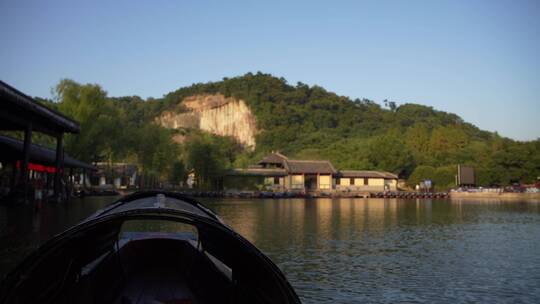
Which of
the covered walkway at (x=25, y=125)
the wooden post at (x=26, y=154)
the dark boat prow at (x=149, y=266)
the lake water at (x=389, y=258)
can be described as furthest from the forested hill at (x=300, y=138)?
the dark boat prow at (x=149, y=266)

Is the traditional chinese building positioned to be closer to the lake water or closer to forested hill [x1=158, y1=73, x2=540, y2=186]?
forested hill [x1=158, y1=73, x2=540, y2=186]

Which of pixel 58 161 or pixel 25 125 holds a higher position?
pixel 25 125

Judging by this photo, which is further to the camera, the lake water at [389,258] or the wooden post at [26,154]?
the wooden post at [26,154]

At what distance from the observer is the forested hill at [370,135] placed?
61188 millimetres

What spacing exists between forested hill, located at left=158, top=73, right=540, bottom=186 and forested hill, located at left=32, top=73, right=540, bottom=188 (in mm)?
142

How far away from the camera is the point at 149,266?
7.48 m

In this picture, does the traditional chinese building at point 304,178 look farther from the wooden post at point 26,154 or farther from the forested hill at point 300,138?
the wooden post at point 26,154

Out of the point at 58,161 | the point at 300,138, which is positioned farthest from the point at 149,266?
the point at 300,138

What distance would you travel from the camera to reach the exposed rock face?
11551cm

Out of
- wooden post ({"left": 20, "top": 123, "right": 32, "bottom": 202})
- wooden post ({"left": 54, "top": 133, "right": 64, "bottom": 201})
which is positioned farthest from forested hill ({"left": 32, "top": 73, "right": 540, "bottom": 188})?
wooden post ({"left": 20, "top": 123, "right": 32, "bottom": 202})

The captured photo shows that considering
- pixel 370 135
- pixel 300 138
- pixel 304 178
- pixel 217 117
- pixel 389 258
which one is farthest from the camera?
pixel 217 117

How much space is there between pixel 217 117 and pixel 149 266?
120 metres

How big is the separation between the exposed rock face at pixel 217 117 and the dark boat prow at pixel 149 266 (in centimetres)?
10295

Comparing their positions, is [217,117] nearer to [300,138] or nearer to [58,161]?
[300,138]
